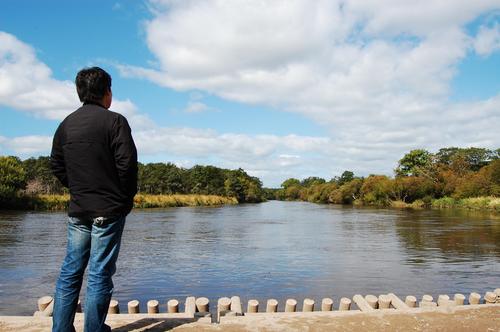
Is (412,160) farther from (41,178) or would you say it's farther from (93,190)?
(93,190)

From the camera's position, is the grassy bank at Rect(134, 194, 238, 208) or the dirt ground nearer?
the dirt ground

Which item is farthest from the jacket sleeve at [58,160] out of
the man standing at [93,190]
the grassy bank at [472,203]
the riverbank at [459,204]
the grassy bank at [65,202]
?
the grassy bank at [472,203]

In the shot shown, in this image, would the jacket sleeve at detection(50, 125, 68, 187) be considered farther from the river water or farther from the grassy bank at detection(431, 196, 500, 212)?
the grassy bank at detection(431, 196, 500, 212)

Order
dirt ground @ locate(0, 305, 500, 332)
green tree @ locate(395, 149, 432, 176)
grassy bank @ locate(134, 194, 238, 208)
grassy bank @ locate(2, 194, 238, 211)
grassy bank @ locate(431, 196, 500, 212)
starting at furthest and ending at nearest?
green tree @ locate(395, 149, 432, 176), grassy bank @ locate(134, 194, 238, 208), grassy bank @ locate(431, 196, 500, 212), grassy bank @ locate(2, 194, 238, 211), dirt ground @ locate(0, 305, 500, 332)

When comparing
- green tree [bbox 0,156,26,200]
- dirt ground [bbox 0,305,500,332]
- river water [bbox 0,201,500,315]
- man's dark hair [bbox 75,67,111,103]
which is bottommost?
river water [bbox 0,201,500,315]

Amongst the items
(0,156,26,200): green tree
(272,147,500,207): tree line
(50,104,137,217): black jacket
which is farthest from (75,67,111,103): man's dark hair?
(272,147,500,207): tree line

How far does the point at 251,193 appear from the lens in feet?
330

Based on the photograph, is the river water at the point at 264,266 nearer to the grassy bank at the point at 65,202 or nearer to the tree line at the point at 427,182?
the grassy bank at the point at 65,202

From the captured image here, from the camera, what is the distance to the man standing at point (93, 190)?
3.50m

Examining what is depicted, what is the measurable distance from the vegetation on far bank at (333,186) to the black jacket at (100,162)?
39184mm

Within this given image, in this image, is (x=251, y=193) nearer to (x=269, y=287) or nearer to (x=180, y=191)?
(x=180, y=191)

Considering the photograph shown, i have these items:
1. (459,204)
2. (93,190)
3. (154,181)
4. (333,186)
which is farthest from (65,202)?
(333,186)

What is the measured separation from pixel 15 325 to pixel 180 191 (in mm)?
76750

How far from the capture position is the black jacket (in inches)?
138
